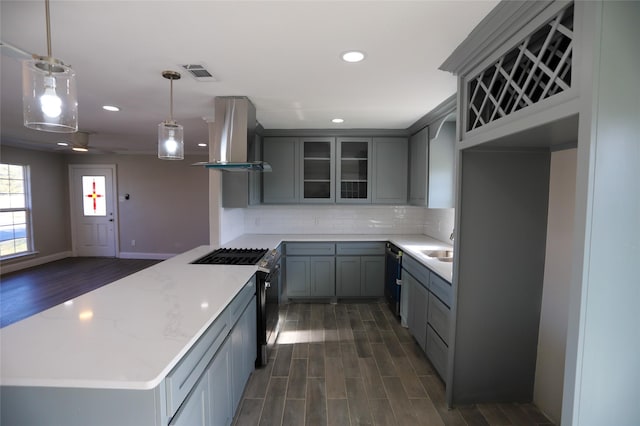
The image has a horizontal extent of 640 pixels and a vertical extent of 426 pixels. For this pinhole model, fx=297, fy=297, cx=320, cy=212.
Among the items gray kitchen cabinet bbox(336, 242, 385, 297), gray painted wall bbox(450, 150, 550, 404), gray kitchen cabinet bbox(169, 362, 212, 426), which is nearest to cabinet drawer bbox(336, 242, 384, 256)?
gray kitchen cabinet bbox(336, 242, 385, 297)

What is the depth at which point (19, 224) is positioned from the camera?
18.8 feet

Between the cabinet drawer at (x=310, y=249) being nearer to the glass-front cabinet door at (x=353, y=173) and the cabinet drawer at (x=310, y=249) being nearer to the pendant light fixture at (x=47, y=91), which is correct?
the glass-front cabinet door at (x=353, y=173)

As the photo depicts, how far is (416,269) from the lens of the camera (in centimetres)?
289

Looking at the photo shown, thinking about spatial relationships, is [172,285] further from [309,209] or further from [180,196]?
[180,196]

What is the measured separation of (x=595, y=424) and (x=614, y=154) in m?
0.91

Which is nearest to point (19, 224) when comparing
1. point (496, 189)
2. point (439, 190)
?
point (439, 190)

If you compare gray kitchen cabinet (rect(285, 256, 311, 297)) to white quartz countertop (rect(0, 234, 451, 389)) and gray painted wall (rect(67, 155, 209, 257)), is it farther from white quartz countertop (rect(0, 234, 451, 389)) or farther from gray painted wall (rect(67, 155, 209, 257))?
gray painted wall (rect(67, 155, 209, 257))

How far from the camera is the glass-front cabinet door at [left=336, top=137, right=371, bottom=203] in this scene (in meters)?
4.06

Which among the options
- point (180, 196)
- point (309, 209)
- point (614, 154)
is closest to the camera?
point (614, 154)

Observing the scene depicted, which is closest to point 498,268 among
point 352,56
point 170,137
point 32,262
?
point 352,56

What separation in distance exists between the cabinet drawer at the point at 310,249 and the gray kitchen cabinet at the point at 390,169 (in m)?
0.93

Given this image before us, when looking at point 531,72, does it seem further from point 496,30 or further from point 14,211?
point 14,211

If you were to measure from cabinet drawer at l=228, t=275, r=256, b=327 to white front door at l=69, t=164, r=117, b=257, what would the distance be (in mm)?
6085

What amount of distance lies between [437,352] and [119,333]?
220 cm
